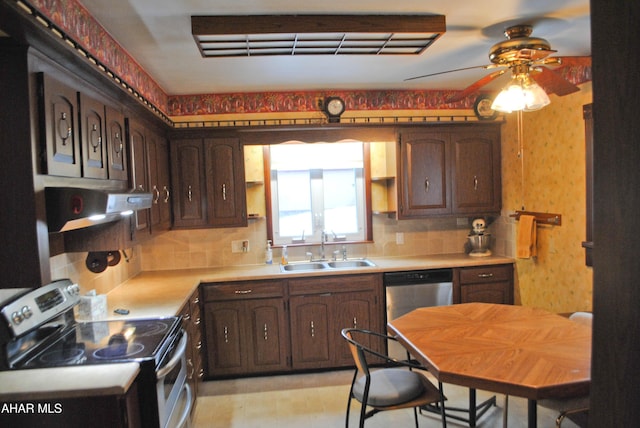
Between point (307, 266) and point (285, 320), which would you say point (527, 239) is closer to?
point (307, 266)

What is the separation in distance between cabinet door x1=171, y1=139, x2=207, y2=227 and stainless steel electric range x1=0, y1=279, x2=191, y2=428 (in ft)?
5.04

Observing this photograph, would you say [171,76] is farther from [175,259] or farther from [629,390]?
[629,390]

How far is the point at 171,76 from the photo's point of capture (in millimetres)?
→ 3252

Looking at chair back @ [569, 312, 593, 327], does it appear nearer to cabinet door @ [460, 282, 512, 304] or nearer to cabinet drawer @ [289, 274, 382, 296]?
cabinet door @ [460, 282, 512, 304]

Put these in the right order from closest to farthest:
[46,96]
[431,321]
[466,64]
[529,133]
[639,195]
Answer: [639,195], [46,96], [431,321], [466,64], [529,133]

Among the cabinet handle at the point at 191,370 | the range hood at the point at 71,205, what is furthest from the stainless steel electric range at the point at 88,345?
the cabinet handle at the point at 191,370

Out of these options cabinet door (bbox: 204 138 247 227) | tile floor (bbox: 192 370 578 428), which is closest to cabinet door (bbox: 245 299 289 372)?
tile floor (bbox: 192 370 578 428)

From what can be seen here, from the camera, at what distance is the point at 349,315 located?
141 inches

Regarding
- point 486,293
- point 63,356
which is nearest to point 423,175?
point 486,293

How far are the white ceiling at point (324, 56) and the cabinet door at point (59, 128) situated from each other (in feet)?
1.97

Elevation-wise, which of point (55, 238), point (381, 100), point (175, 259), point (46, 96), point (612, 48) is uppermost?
point (381, 100)

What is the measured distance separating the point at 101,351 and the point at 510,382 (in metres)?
1.76

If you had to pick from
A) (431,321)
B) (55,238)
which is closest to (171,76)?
(55,238)

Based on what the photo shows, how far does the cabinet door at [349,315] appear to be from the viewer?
358 centimetres
